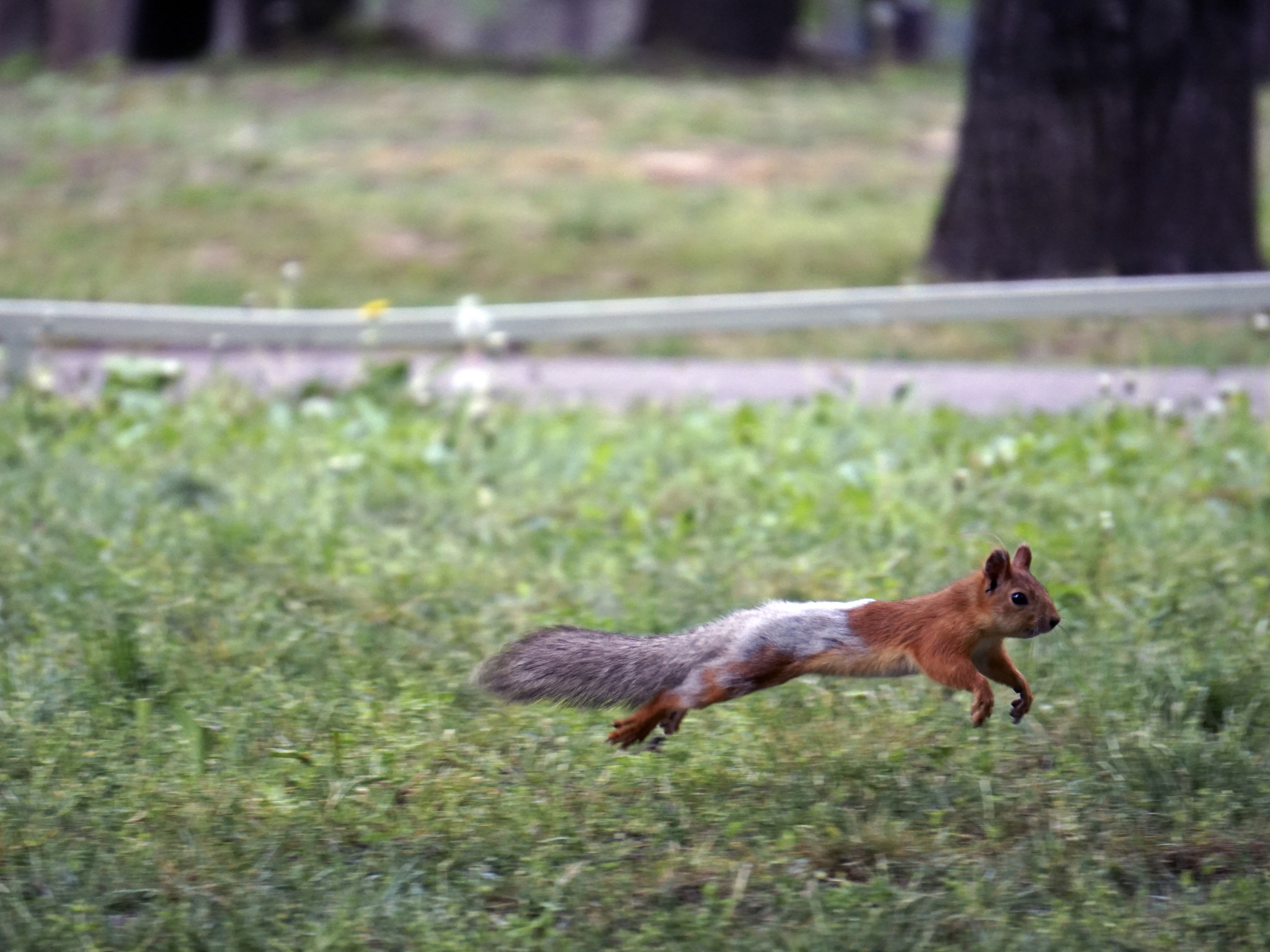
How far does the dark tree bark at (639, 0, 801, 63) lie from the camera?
659 inches

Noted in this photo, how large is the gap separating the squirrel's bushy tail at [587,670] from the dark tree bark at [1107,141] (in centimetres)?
646

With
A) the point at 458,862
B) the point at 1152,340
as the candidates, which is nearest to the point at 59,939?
the point at 458,862

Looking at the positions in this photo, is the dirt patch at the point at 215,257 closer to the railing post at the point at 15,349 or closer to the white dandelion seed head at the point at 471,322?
the railing post at the point at 15,349

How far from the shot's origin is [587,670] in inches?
127

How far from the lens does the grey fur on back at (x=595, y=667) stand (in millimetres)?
3174

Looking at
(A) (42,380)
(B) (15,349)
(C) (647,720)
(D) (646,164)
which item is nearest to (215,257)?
(B) (15,349)

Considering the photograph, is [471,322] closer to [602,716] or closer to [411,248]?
[602,716]

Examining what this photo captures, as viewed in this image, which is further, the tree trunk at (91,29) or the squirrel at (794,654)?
the tree trunk at (91,29)

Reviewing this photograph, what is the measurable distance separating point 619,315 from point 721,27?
972 cm

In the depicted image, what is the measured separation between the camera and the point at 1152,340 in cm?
862

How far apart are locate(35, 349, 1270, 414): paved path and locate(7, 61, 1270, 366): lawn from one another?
0.39m

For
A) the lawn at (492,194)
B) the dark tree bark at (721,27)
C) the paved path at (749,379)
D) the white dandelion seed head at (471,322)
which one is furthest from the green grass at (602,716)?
the dark tree bark at (721,27)

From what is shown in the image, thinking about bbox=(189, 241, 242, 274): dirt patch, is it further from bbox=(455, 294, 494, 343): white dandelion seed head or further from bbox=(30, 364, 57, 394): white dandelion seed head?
bbox=(455, 294, 494, 343): white dandelion seed head

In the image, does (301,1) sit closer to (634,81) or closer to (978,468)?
(634,81)
